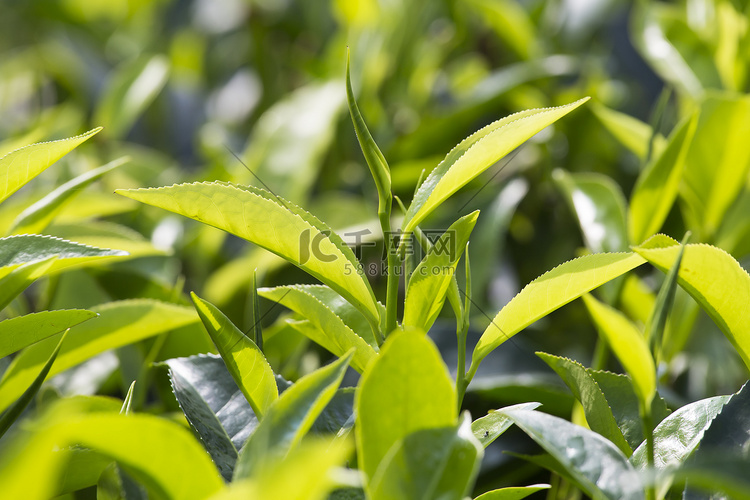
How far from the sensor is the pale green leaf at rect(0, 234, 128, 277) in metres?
0.41

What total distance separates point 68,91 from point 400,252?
1.23 metres

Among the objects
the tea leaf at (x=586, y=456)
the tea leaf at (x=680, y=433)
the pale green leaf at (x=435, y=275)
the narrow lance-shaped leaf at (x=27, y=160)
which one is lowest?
the tea leaf at (x=680, y=433)

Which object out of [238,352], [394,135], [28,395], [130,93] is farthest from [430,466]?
[130,93]

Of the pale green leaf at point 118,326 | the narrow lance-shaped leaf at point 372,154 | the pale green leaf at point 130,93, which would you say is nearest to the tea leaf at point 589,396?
the narrow lance-shaped leaf at point 372,154

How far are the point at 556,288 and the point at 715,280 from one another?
0.32 ft

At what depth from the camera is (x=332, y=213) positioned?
0.84 m

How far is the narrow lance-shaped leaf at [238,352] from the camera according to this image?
14.9 inches

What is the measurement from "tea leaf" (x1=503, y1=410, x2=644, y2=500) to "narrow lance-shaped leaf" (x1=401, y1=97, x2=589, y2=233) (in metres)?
0.13

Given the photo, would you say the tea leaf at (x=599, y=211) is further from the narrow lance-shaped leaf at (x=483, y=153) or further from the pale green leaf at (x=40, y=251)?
the pale green leaf at (x=40, y=251)

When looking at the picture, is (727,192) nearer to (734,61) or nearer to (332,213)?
(734,61)

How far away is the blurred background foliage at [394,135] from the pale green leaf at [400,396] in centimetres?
20

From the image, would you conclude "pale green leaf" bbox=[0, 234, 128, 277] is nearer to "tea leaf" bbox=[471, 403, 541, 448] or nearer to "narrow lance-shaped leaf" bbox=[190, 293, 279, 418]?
"narrow lance-shaped leaf" bbox=[190, 293, 279, 418]

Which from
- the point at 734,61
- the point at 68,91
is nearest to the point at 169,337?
the point at 734,61

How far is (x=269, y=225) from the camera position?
1.24 feet
